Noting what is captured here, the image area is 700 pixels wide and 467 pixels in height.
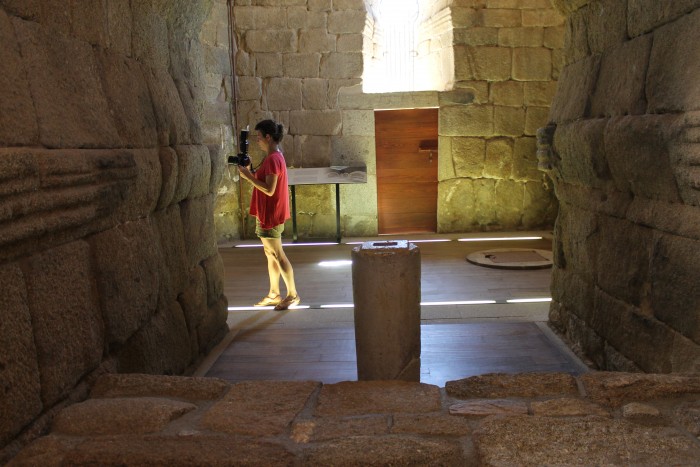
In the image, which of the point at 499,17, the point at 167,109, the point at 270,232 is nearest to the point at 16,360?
the point at 167,109

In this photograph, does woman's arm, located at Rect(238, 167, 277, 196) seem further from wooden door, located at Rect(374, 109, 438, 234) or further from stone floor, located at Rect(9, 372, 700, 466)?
wooden door, located at Rect(374, 109, 438, 234)

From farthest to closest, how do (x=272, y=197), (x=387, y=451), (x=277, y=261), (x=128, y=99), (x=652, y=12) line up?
(x=277, y=261) < (x=272, y=197) < (x=652, y=12) < (x=128, y=99) < (x=387, y=451)

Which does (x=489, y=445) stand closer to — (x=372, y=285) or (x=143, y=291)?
(x=372, y=285)

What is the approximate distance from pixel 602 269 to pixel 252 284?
3231 millimetres

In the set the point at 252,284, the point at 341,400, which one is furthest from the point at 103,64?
the point at 252,284

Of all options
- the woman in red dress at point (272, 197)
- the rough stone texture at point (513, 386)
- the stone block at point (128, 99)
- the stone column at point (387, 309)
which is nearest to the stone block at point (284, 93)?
the woman in red dress at point (272, 197)

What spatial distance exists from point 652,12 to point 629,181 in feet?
2.50

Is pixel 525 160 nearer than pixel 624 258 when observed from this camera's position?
No

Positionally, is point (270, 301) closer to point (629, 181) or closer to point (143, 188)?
point (143, 188)

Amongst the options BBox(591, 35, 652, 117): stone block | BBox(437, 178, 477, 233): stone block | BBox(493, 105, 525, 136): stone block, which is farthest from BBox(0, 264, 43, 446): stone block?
BBox(493, 105, 525, 136): stone block

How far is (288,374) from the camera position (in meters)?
3.35

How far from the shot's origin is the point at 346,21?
25.2ft

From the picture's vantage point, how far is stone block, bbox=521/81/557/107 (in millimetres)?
7867

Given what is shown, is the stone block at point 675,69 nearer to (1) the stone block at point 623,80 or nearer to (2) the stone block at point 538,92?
(1) the stone block at point 623,80
